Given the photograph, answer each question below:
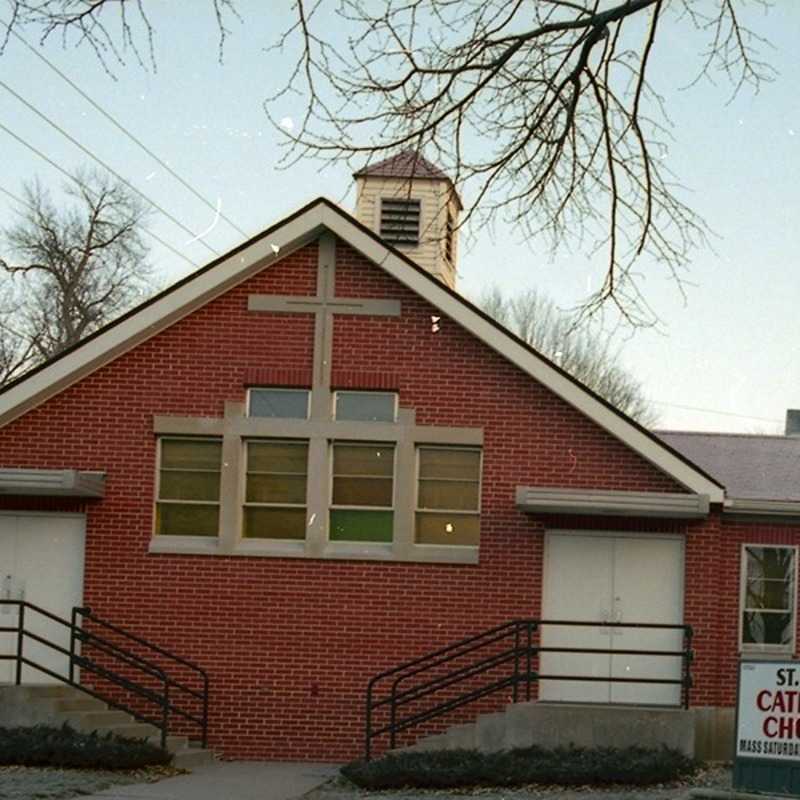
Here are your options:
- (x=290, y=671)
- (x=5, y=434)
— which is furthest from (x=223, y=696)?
(x=5, y=434)

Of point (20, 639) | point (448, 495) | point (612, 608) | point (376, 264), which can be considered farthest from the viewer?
point (448, 495)

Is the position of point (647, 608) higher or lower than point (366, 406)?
lower

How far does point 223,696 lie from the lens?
23.0 meters

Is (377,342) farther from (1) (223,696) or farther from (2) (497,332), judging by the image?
(1) (223,696)

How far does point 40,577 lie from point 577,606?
689 cm

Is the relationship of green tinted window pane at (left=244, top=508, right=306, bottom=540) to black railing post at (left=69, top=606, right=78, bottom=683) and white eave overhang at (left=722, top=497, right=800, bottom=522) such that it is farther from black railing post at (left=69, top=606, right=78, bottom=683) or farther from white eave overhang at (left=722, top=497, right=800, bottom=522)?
white eave overhang at (left=722, top=497, right=800, bottom=522)

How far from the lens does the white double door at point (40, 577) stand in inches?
907

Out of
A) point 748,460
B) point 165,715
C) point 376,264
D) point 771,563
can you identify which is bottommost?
point 165,715

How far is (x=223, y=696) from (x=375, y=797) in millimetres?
5766

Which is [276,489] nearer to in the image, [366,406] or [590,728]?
[366,406]

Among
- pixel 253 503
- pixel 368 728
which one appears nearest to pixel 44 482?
pixel 253 503

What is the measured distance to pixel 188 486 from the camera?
23422mm

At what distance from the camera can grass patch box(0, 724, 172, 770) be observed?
61.6ft

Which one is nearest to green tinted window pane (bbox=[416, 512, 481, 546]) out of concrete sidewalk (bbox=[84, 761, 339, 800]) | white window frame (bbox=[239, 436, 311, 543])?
white window frame (bbox=[239, 436, 311, 543])
